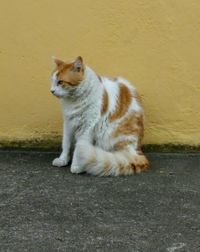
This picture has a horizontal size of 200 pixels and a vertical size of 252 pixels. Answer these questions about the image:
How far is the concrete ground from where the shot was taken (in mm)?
3201

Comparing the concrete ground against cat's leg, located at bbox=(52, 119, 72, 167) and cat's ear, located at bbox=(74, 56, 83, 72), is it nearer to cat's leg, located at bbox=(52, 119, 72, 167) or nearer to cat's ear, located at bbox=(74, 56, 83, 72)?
cat's leg, located at bbox=(52, 119, 72, 167)

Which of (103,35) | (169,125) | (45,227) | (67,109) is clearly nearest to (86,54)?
(103,35)

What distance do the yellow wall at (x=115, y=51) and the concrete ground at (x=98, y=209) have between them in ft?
1.46

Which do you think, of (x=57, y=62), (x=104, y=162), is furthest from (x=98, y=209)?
(x=57, y=62)

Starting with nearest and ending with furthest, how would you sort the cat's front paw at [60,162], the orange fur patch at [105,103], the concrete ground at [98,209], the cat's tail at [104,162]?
the concrete ground at [98,209], the cat's tail at [104,162], the orange fur patch at [105,103], the cat's front paw at [60,162]

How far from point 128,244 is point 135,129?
5.11ft

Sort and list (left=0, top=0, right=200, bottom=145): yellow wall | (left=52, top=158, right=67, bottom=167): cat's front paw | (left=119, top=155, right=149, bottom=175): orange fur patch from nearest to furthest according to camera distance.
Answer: (left=119, top=155, right=149, bottom=175): orange fur patch, (left=52, top=158, right=67, bottom=167): cat's front paw, (left=0, top=0, right=200, bottom=145): yellow wall

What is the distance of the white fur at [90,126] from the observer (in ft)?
14.0

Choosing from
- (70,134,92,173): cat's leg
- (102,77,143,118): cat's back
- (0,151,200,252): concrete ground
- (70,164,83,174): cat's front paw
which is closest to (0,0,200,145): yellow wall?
(102,77,143,118): cat's back

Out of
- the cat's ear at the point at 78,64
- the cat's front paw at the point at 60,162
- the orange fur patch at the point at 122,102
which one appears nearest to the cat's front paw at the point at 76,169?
the cat's front paw at the point at 60,162

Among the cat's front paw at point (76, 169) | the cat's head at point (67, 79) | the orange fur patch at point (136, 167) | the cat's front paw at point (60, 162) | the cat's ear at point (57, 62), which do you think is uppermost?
the cat's ear at point (57, 62)

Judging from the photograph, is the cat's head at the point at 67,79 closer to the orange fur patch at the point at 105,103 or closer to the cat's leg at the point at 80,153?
the orange fur patch at the point at 105,103

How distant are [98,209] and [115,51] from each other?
1.66m

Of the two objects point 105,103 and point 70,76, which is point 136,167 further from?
point 70,76
